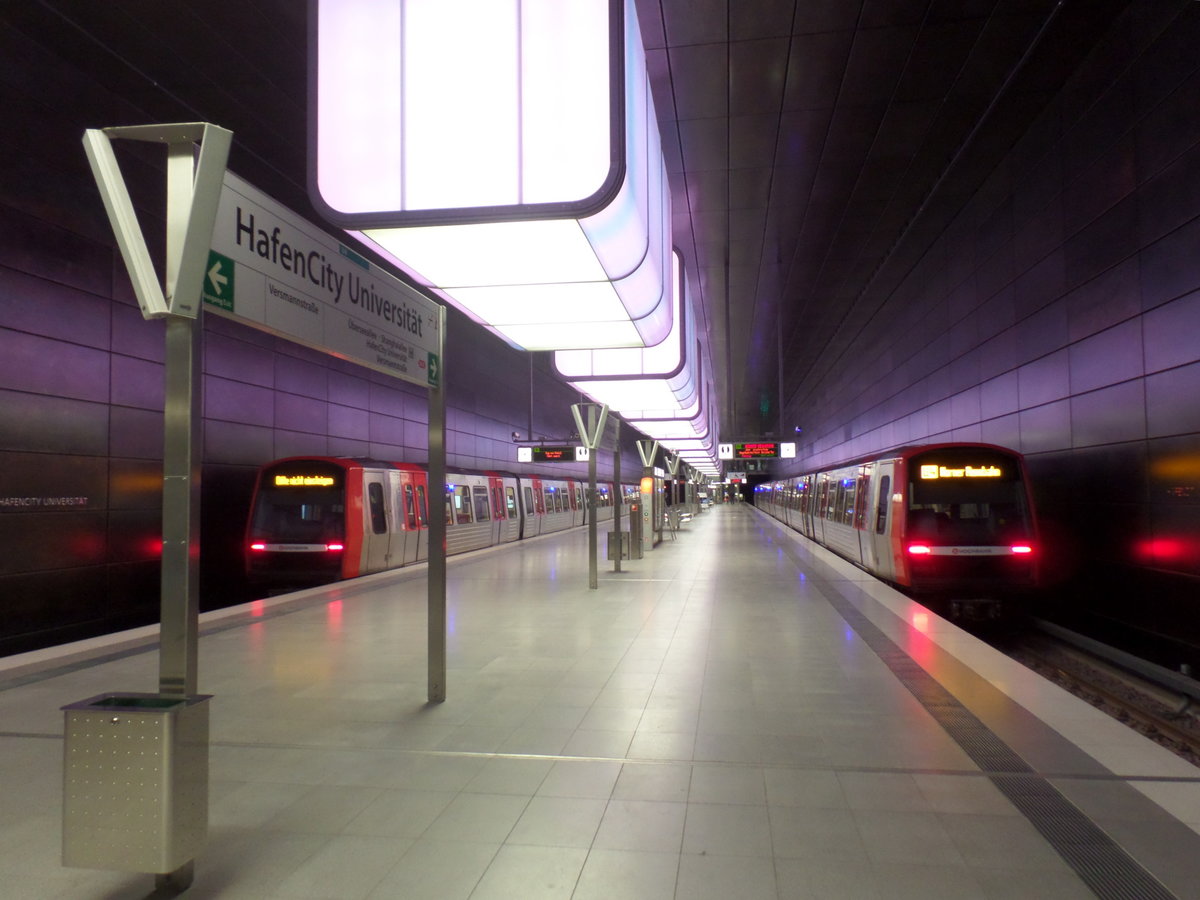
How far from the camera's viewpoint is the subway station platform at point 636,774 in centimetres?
296

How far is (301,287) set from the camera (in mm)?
3561

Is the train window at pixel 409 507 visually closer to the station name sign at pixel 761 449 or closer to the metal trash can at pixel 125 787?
the metal trash can at pixel 125 787

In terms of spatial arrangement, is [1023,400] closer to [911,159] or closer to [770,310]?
[911,159]

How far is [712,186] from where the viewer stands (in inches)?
488

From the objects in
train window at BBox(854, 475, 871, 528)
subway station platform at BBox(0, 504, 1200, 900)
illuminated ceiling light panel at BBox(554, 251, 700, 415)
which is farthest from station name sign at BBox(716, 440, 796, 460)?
subway station platform at BBox(0, 504, 1200, 900)

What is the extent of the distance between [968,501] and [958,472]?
0.43m

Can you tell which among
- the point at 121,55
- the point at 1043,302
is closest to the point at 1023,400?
the point at 1043,302

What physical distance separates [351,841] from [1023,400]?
12629 mm

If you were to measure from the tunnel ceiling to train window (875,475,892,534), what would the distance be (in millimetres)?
5051

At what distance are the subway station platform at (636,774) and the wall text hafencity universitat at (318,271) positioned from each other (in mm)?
2566

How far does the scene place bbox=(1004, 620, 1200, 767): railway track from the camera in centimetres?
656

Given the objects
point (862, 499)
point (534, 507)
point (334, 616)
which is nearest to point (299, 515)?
point (334, 616)

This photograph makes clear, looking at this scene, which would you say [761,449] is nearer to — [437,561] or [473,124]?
[437,561]

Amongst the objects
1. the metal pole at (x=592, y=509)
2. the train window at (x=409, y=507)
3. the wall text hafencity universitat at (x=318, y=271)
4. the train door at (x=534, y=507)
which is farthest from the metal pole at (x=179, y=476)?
the train door at (x=534, y=507)
